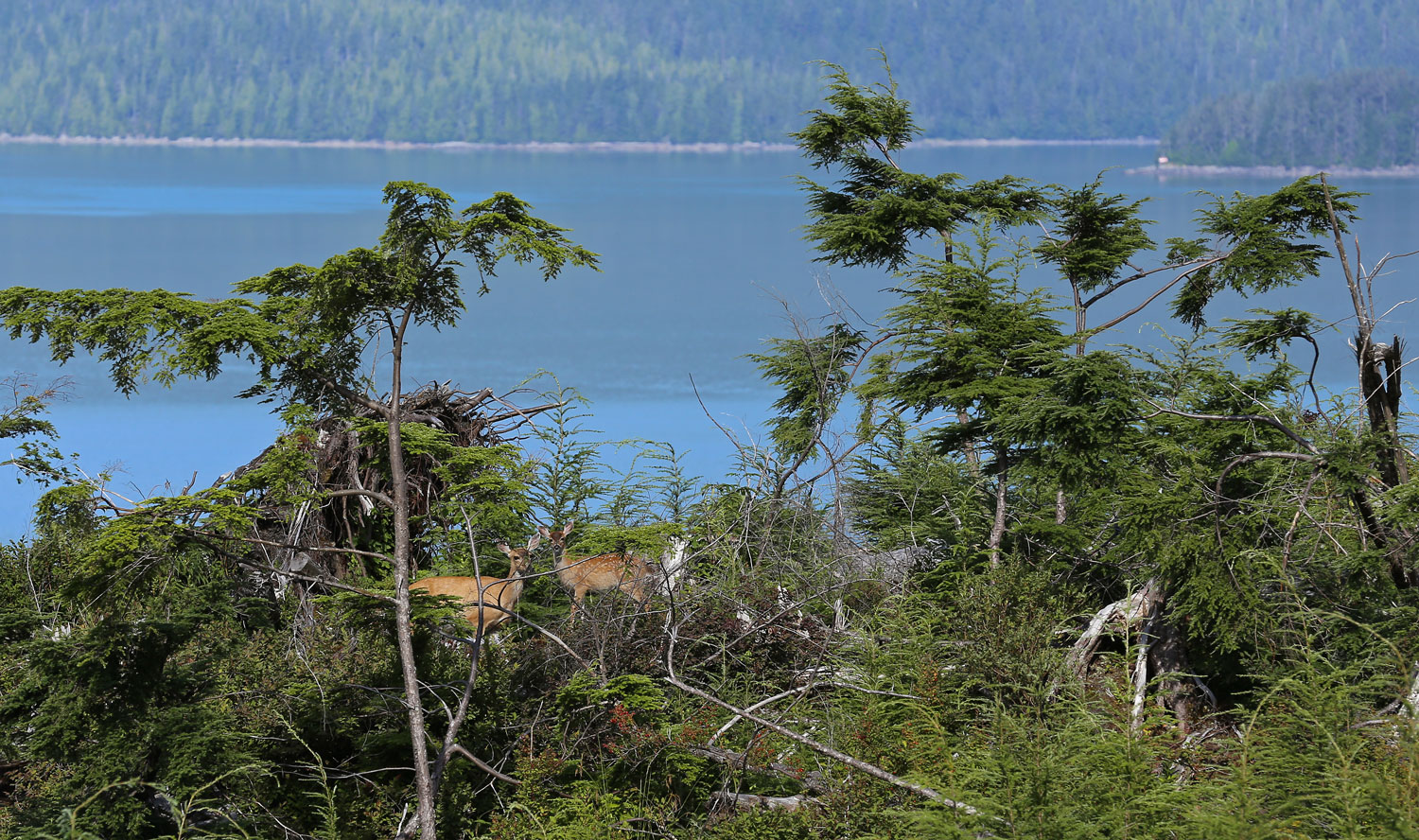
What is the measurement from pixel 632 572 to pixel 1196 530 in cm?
349

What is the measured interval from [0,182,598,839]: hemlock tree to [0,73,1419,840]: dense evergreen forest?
0.8 inches

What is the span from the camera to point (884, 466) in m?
10.3

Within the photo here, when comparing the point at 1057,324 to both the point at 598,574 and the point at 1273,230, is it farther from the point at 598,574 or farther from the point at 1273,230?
the point at 598,574

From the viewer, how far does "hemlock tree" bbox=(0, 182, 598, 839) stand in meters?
4.78

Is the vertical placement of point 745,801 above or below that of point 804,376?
below

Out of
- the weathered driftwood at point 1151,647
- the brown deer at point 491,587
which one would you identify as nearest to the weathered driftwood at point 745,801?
the weathered driftwood at point 1151,647

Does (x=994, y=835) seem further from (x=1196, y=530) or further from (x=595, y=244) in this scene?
(x=595, y=244)

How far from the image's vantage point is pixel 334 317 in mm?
5203

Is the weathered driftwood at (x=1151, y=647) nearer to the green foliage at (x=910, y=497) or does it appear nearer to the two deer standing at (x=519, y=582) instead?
the green foliage at (x=910, y=497)

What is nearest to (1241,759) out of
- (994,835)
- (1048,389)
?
(994,835)

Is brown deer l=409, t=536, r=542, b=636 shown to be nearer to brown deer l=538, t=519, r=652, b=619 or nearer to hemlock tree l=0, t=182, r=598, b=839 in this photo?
brown deer l=538, t=519, r=652, b=619

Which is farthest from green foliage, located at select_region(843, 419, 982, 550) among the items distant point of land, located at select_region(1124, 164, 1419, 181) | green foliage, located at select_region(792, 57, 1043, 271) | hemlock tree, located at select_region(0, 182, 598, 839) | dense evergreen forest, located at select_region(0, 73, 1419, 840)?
distant point of land, located at select_region(1124, 164, 1419, 181)

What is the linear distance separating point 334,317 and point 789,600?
3.91 meters

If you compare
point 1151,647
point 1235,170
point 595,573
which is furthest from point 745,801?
point 1235,170
